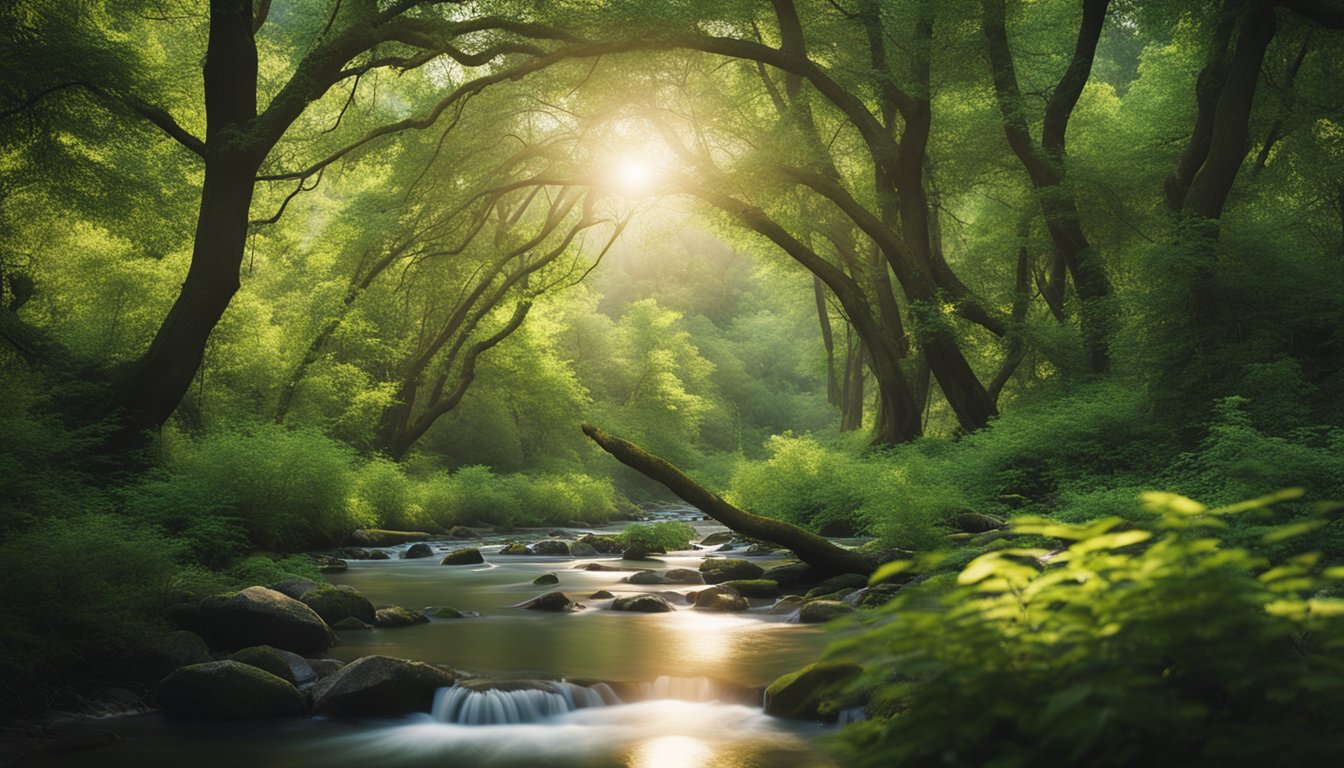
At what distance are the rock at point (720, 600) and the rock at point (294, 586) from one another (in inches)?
207

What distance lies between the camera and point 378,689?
8.16 m

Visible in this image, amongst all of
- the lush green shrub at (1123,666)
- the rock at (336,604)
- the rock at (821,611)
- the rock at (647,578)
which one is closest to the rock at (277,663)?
the rock at (336,604)

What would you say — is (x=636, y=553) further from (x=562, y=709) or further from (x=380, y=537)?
(x=562, y=709)

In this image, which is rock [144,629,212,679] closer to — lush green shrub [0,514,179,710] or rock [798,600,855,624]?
lush green shrub [0,514,179,710]

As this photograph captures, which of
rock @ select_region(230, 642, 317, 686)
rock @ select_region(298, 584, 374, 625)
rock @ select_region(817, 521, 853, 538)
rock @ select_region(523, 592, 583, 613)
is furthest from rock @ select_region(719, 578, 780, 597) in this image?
rock @ select_region(230, 642, 317, 686)

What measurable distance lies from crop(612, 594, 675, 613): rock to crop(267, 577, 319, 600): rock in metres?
4.14

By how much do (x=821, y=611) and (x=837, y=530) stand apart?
838 centimetres

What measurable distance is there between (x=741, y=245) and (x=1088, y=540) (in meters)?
26.1

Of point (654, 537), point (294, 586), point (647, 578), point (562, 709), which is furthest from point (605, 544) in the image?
point (562, 709)

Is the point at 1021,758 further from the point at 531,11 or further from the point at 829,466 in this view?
the point at 829,466

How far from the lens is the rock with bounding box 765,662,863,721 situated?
7.81 m

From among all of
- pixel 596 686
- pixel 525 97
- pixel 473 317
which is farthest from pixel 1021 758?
pixel 473 317

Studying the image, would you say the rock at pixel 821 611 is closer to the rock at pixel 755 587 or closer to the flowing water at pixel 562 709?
the flowing water at pixel 562 709

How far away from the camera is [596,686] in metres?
8.75
